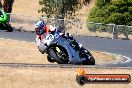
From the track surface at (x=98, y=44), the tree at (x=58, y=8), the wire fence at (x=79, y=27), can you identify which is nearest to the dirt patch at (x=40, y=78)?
the track surface at (x=98, y=44)

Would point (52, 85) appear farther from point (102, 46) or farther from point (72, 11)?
point (72, 11)

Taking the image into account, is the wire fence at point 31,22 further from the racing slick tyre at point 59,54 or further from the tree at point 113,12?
the racing slick tyre at point 59,54

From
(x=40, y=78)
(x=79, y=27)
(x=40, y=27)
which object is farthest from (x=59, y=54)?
(x=79, y=27)

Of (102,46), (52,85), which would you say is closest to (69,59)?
(52,85)

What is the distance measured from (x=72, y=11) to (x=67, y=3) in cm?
141

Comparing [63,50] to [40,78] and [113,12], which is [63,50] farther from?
[113,12]

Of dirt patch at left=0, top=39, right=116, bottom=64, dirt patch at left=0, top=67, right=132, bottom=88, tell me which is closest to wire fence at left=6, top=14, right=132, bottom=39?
dirt patch at left=0, top=39, right=116, bottom=64

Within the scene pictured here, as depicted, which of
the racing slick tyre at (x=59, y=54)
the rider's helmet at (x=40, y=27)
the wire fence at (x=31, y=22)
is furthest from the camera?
the wire fence at (x=31, y=22)

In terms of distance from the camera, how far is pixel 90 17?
48.2 meters

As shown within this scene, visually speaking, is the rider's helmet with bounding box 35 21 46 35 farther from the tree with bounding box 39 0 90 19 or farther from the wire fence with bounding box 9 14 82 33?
the tree with bounding box 39 0 90 19

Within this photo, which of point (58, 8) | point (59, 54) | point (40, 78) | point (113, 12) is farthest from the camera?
point (58, 8)

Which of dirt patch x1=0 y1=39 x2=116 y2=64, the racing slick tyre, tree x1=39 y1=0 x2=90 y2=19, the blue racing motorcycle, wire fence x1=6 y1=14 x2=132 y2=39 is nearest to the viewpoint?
the blue racing motorcycle

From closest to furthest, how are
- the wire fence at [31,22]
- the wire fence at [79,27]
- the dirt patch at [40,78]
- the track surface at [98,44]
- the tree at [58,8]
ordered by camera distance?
the dirt patch at [40,78] < the track surface at [98,44] < the wire fence at [79,27] < the wire fence at [31,22] < the tree at [58,8]

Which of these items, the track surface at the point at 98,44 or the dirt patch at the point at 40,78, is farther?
the track surface at the point at 98,44
